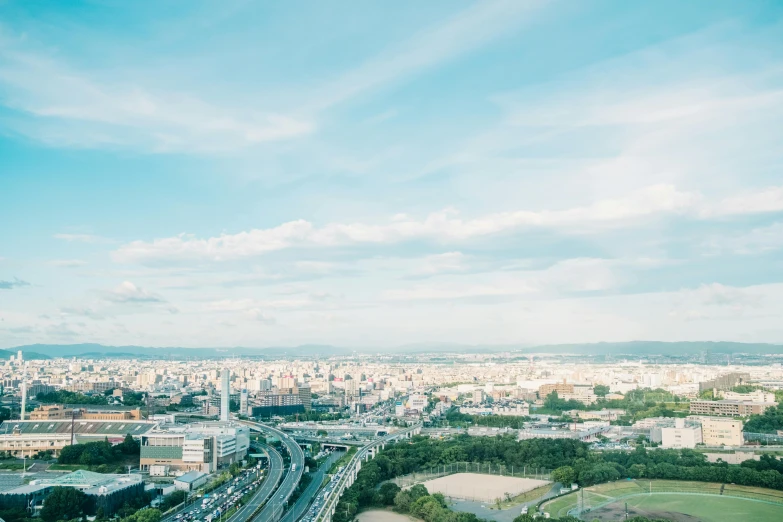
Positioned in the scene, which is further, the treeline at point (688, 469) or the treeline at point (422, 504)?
the treeline at point (688, 469)

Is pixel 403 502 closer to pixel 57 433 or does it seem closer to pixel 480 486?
pixel 480 486

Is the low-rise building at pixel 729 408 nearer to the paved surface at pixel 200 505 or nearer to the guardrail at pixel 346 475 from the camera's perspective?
the guardrail at pixel 346 475

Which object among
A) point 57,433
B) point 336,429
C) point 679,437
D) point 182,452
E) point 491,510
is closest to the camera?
point 491,510

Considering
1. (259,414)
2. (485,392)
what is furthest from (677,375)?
(259,414)

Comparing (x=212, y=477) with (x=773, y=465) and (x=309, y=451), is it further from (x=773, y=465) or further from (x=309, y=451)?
(x=773, y=465)

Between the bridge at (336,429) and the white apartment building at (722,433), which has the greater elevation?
the white apartment building at (722,433)

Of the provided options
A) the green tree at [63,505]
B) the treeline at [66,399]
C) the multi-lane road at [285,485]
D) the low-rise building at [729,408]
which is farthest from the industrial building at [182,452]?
the low-rise building at [729,408]

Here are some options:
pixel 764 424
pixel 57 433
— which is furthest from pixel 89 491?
pixel 764 424
